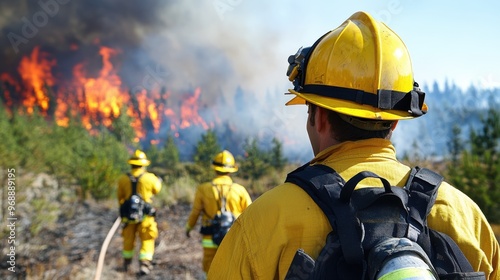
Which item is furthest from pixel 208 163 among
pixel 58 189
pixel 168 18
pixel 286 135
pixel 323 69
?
pixel 168 18

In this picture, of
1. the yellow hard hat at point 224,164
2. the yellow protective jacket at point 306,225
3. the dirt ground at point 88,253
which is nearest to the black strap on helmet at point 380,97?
the yellow protective jacket at point 306,225

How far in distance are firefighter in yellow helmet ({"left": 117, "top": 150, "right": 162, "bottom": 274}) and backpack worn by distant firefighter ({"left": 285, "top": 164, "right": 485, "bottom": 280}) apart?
646 cm

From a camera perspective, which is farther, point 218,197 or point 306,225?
point 218,197

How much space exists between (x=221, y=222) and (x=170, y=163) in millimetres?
14675

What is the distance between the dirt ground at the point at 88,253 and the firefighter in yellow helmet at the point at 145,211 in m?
0.33

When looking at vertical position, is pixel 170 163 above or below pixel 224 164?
below

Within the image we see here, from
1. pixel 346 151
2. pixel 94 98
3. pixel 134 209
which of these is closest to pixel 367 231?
pixel 346 151

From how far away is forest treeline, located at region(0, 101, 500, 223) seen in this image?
10.1 metres

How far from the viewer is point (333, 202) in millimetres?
1144

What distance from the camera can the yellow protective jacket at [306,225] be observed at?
119cm

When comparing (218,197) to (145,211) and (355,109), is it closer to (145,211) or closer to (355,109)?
(145,211)

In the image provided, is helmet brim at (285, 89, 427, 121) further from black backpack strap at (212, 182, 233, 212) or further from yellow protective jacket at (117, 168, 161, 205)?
yellow protective jacket at (117, 168, 161, 205)

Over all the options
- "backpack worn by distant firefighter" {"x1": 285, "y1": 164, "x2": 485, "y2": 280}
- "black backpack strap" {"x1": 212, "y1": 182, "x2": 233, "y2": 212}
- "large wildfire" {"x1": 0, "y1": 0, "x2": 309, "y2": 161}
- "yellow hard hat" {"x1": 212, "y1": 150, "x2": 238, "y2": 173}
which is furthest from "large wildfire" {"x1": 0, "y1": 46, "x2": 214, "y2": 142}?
"backpack worn by distant firefighter" {"x1": 285, "y1": 164, "x2": 485, "y2": 280}

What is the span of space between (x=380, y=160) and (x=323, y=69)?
31 centimetres
